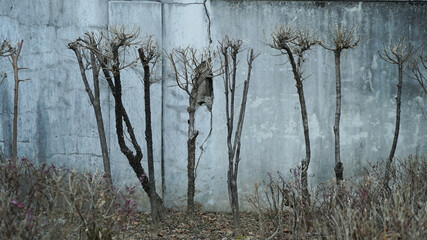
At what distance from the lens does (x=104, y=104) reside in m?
7.41

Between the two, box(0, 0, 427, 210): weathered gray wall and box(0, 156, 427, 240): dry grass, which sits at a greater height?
box(0, 0, 427, 210): weathered gray wall

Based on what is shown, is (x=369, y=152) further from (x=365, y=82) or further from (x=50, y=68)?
(x=50, y=68)

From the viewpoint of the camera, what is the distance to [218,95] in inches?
292

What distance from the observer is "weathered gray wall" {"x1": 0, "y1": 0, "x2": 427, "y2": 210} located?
24.2ft

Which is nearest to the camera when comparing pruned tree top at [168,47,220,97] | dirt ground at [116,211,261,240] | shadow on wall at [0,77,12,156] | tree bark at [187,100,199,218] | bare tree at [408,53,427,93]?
pruned tree top at [168,47,220,97]

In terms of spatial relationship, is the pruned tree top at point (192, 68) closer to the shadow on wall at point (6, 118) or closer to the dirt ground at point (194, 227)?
the dirt ground at point (194, 227)

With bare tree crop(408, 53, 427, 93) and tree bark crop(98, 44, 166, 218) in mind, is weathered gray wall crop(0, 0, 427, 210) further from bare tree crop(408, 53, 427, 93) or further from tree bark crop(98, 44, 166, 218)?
tree bark crop(98, 44, 166, 218)

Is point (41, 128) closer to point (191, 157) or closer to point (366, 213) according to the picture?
point (191, 157)

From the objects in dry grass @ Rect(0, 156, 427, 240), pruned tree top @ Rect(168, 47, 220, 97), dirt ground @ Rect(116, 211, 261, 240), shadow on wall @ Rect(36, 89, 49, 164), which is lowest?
dirt ground @ Rect(116, 211, 261, 240)

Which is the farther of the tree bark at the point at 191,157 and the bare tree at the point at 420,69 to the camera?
the bare tree at the point at 420,69

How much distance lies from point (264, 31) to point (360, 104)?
1669 mm

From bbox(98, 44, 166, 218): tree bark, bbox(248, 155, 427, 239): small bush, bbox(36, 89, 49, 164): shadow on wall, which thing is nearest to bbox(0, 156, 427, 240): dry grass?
bbox(248, 155, 427, 239): small bush

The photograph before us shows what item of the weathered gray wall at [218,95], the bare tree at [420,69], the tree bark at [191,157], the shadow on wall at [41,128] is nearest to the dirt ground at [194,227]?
the tree bark at [191,157]

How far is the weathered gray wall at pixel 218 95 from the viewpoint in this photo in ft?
24.2
